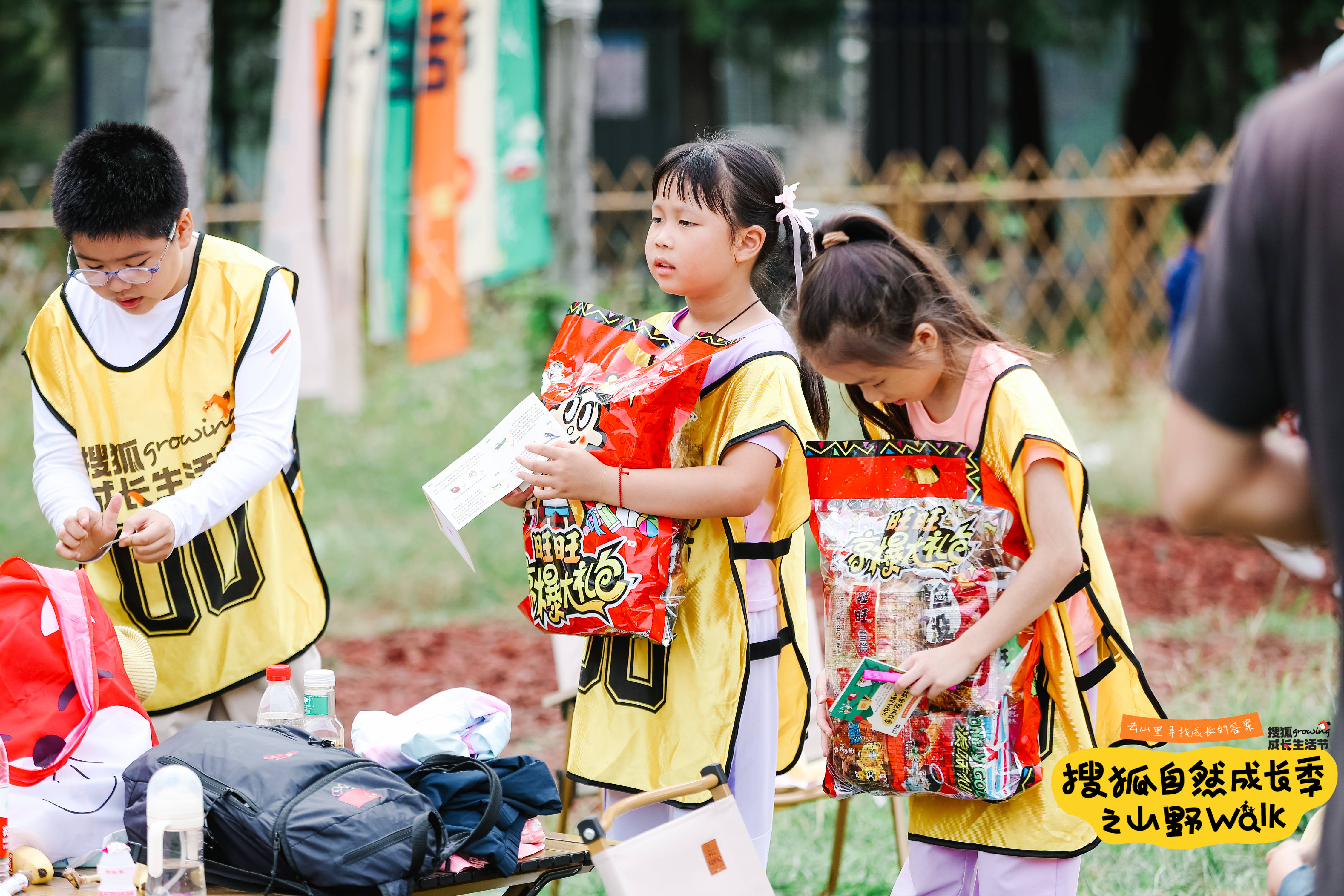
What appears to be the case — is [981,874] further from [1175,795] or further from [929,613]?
[929,613]

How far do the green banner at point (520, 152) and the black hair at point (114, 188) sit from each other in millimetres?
5059

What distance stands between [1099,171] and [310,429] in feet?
33.7

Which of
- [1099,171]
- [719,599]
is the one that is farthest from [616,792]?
[1099,171]

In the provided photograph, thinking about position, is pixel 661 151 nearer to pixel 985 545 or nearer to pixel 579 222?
pixel 579 222

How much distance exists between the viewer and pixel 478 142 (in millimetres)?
7461

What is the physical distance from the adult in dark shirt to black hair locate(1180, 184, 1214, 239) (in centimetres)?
523

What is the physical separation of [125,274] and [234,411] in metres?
0.33

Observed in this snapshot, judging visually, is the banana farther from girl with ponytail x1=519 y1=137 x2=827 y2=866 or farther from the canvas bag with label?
girl with ponytail x1=519 y1=137 x2=827 y2=866

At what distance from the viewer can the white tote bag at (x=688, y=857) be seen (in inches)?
74.8

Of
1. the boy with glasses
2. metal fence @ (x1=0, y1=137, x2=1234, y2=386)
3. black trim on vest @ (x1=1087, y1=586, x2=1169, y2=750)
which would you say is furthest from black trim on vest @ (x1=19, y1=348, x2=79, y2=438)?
metal fence @ (x1=0, y1=137, x2=1234, y2=386)

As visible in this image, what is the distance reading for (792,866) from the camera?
3404 mm

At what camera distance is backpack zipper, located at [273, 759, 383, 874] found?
1911 millimetres

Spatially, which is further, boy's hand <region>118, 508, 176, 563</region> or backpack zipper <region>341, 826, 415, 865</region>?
boy's hand <region>118, 508, 176, 563</region>

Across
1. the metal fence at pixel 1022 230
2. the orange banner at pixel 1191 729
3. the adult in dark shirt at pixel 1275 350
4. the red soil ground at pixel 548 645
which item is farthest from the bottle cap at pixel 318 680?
the metal fence at pixel 1022 230
